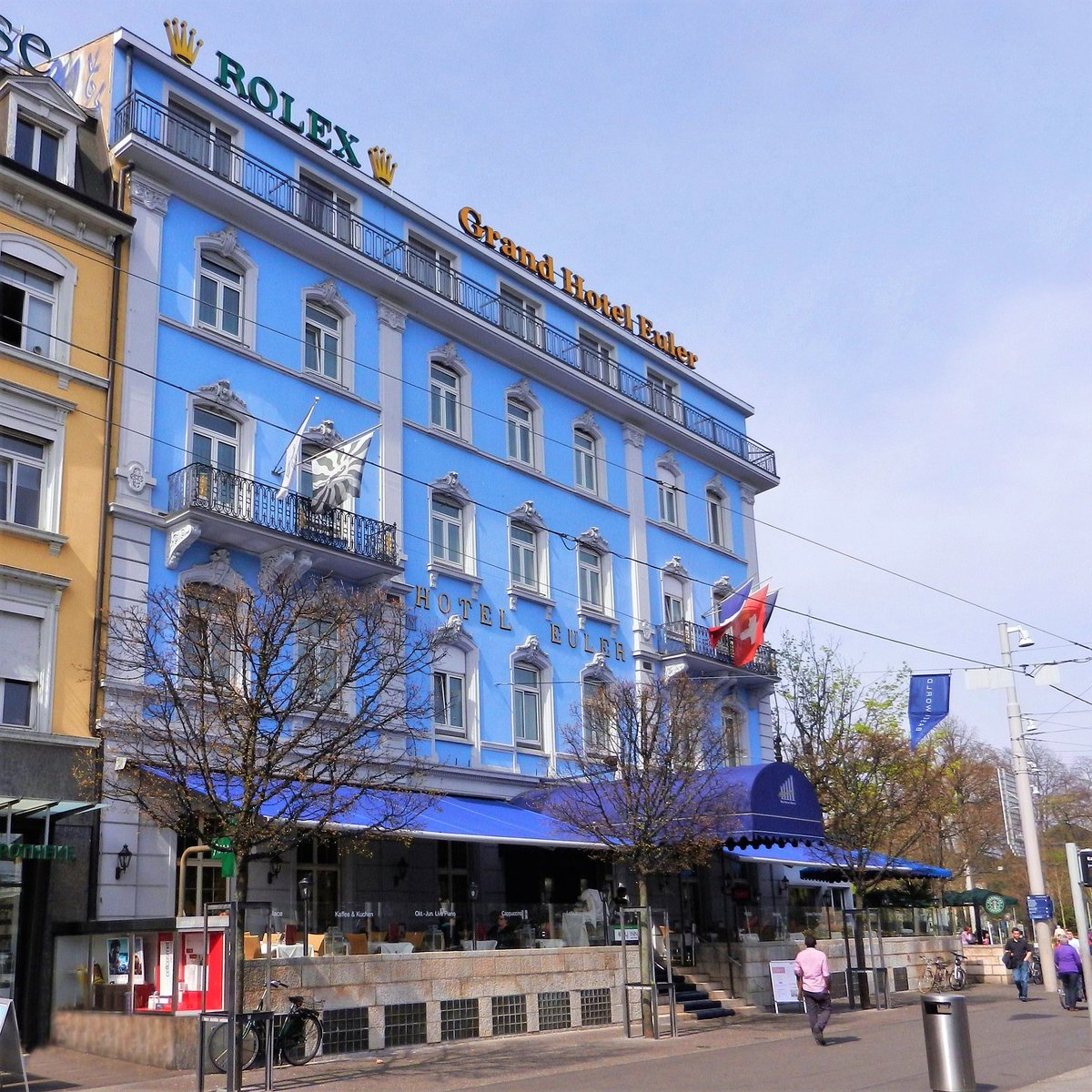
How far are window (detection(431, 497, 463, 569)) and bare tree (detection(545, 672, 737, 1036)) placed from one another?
4362mm

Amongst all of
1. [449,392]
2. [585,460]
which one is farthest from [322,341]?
[585,460]

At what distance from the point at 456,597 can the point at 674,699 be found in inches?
211

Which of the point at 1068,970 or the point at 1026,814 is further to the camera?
the point at 1026,814

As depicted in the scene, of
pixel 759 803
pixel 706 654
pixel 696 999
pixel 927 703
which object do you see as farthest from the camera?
pixel 706 654

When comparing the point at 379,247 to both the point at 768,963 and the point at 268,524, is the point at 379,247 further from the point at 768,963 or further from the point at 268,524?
the point at 768,963

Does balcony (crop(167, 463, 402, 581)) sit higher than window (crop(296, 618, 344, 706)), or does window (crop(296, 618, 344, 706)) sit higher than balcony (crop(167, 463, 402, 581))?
balcony (crop(167, 463, 402, 581))

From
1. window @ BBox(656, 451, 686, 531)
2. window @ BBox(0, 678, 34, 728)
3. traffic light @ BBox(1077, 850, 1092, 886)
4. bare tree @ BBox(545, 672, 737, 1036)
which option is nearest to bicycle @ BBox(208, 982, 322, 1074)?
window @ BBox(0, 678, 34, 728)

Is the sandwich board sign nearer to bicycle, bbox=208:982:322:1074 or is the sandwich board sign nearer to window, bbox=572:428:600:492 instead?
bicycle, bbox=208:982:322:1074

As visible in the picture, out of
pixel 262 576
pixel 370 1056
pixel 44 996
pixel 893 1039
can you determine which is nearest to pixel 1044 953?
pixel 893 1039

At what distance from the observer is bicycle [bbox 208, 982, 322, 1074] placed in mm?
16281

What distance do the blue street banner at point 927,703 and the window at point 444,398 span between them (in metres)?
12.4

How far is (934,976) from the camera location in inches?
1315

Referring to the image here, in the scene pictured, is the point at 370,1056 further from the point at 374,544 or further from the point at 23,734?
the point at 374,544

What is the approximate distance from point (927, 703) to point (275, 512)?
15.9 meters
